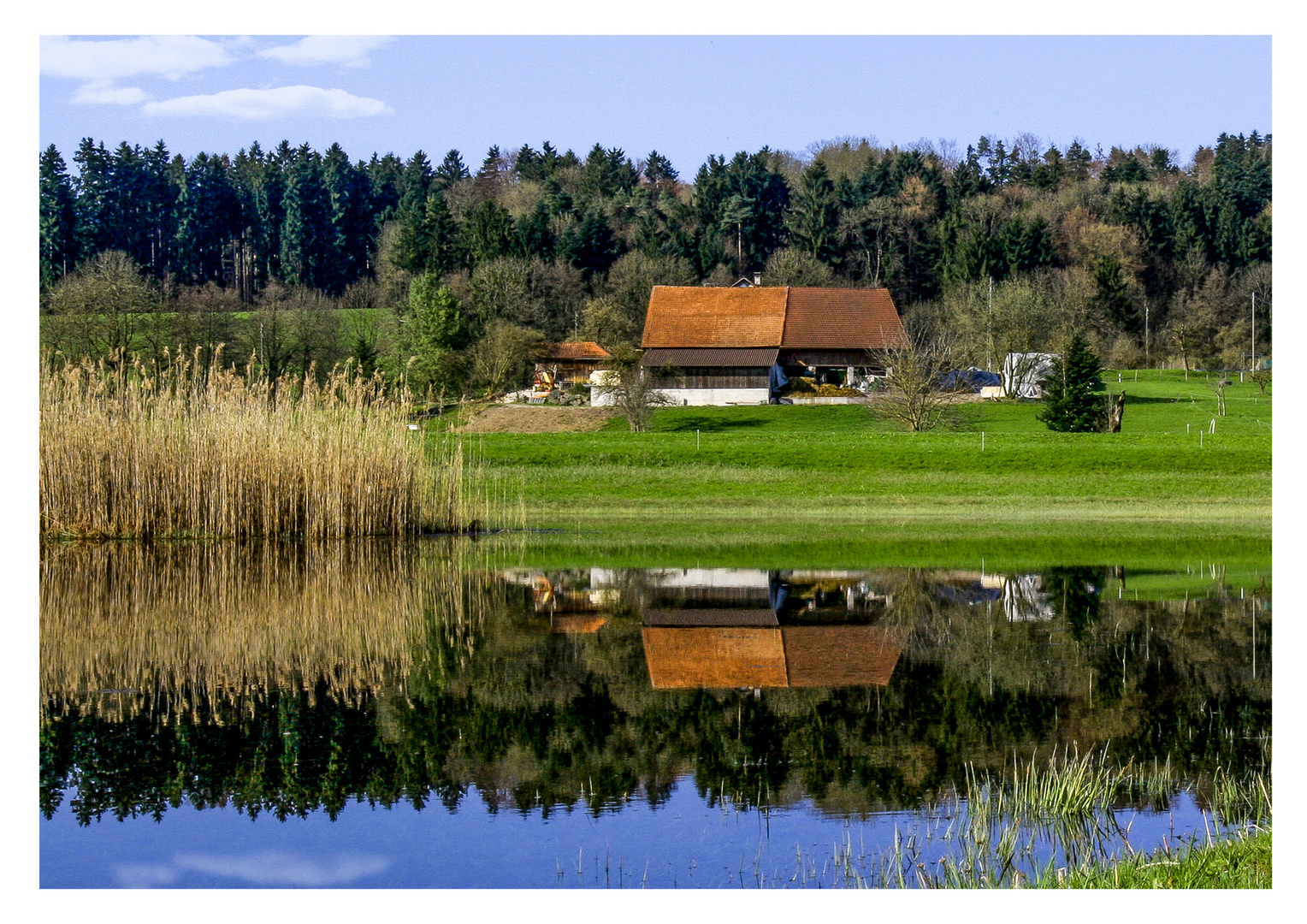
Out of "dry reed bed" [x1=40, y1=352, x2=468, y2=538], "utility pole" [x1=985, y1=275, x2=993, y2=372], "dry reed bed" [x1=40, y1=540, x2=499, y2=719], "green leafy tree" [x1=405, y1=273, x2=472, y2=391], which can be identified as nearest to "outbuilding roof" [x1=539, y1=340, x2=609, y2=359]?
"green leafy tree" [x1=405, y1=273, x2=472, y2=391]

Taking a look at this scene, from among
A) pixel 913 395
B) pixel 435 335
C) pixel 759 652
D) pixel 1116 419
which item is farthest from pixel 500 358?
pixel 759 652

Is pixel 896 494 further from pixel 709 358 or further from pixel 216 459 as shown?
pixel 709 358

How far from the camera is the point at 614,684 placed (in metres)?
10.7

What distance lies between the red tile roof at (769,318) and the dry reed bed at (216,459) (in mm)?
36968

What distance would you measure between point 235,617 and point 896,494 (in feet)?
53.3

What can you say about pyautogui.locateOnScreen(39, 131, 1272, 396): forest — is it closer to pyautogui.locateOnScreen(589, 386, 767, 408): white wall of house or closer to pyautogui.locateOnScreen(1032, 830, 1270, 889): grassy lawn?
pyautogui.locateOnScreen(589, 386, 767, 408): white wall of house

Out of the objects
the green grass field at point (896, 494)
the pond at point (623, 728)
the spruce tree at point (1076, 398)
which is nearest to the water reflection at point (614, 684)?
the pond at point (623, 728)

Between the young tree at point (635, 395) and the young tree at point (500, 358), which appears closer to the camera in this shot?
the young tree at point (635, 395)

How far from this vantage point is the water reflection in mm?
8125

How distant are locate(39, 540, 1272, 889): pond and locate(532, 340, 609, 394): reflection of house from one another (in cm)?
4533

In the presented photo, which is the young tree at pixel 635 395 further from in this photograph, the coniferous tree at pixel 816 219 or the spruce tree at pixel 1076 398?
the coniferous tree at pixel 816 219

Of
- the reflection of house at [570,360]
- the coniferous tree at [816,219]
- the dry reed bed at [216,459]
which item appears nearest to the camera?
the dry reed bed at [216,459]

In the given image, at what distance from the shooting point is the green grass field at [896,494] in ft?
69.9
